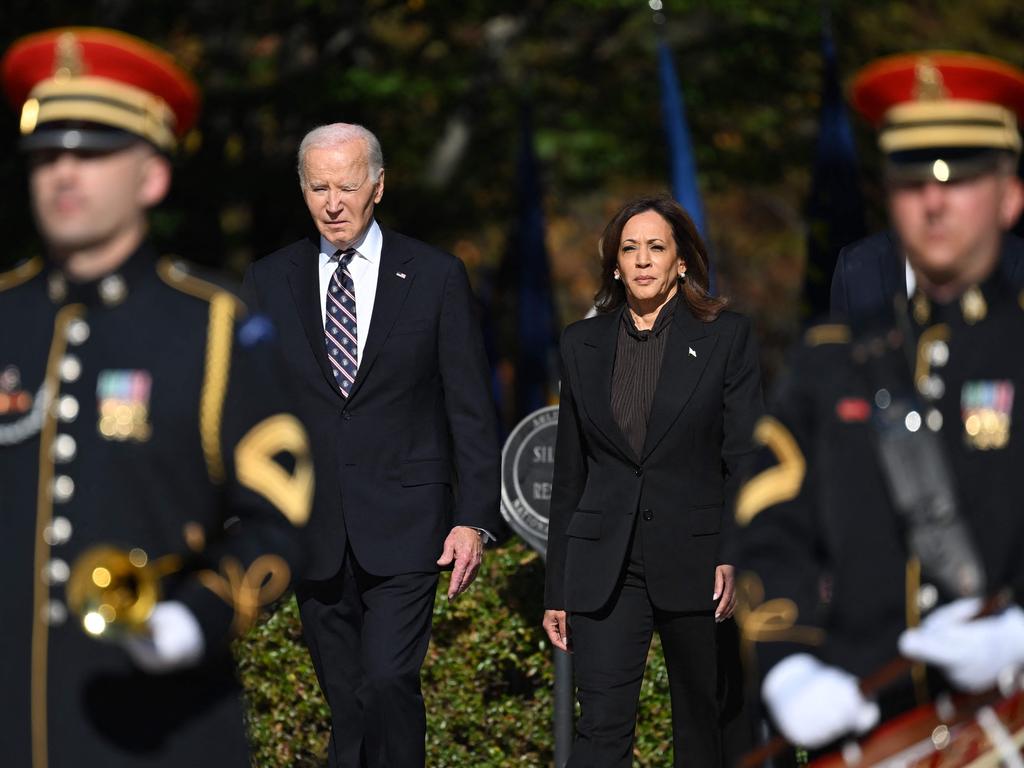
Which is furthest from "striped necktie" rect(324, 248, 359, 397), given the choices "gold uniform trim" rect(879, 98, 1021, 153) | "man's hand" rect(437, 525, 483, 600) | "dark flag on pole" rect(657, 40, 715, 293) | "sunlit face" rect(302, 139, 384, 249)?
"dark flag on pole" rect(657, 40, 715, 293)

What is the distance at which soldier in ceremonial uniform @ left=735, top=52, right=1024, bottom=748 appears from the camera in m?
4.36

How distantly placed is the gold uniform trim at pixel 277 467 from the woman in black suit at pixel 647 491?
3.02m

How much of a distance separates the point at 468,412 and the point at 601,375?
481mm

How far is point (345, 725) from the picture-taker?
298 inches

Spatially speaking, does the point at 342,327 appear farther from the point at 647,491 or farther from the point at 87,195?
the point at 87,195

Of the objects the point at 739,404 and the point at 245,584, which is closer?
the point at 245,584

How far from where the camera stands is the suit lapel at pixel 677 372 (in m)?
7.47

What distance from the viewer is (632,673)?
24.3ft

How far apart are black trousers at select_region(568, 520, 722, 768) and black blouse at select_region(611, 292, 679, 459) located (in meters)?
0.38

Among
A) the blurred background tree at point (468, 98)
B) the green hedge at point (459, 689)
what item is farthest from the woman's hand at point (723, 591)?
the blurred background tree at point (468, 98)

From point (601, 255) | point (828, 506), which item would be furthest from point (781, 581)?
point (601, 255)

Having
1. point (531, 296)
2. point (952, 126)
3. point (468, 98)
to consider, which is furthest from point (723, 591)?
point (468, 98)

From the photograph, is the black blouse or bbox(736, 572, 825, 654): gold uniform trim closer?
bbox(736, 572, 825, 654): gold uniform trim

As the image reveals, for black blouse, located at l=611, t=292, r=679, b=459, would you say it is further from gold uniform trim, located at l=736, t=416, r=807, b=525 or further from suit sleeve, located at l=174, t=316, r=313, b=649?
suit sleeve, located at l=174, t=316, r=313, b=649
